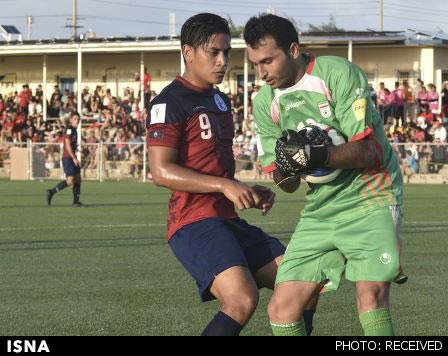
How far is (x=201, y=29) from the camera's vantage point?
6.94 meters

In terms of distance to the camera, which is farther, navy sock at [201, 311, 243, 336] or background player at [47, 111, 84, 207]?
background player at [47, 111, 84, 207]

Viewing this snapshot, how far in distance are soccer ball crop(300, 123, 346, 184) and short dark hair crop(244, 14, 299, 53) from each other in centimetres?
51

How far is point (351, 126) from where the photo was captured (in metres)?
6.46

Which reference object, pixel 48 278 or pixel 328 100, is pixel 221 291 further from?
pixel 48 278

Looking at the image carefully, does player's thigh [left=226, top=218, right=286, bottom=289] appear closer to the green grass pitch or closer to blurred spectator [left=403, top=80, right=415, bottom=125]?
the green grass pitch

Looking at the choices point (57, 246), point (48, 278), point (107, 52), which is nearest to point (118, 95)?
point (107, 52)

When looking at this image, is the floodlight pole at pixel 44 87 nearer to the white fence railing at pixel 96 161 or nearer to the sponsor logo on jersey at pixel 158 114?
the white fence railing at pixel 96 161

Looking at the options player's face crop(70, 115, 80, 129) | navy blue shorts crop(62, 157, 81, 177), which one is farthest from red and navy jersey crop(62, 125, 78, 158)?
player's face crop(70, 115, 80, 129)

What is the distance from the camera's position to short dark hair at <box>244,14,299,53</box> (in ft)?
21.5

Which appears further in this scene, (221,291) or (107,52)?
(107,52)

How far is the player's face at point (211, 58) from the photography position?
272 inches

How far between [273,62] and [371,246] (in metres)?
1.18
